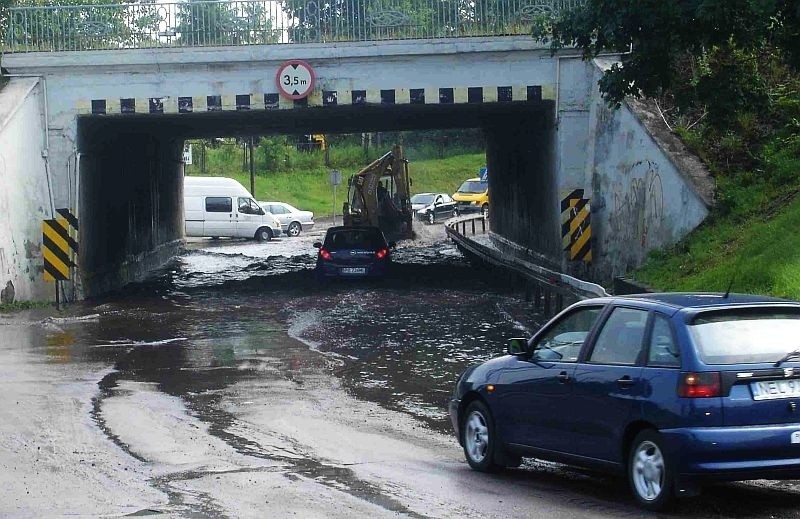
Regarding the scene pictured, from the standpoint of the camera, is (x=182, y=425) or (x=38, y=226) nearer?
(x=182, y=425)

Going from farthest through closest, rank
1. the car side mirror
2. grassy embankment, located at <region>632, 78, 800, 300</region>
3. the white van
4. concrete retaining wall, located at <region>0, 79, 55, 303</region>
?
the white van → concrete retaining wall, located at <region>0, 79, 55, 303</region> → grassy embankment, located at <region>632, 78, 800, 300</region> → the car side mirror

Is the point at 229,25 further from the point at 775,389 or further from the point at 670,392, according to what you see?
the point at 775,389

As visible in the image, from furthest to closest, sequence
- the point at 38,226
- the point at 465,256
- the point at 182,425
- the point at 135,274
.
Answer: the point at 465,256 < the point at 135,274 < the point at 38,226 < the point at 182,425

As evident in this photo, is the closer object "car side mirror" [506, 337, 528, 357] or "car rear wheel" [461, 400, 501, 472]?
"car side mirror" [506, 337, 528, 357]

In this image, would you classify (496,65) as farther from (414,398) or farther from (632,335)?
(632,335)

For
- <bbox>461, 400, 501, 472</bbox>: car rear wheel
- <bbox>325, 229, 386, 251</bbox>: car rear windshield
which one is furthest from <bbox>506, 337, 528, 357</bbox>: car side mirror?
<bbox>325, 229, 386, 251</bbox>: car rear windshield

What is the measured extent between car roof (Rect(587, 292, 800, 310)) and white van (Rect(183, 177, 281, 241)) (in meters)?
47.1

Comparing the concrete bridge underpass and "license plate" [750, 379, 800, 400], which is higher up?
the concrete bridge underpass

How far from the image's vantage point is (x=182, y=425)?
38.6ft

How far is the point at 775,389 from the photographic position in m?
7.57

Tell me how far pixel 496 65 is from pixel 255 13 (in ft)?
16.9

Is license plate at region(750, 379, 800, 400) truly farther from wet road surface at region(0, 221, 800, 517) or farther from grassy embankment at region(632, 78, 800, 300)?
grassy embankment at region(632, 78, 800, 300)

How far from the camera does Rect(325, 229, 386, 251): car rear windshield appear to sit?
29.8 m

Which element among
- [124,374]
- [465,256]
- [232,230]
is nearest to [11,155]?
[124,374]
